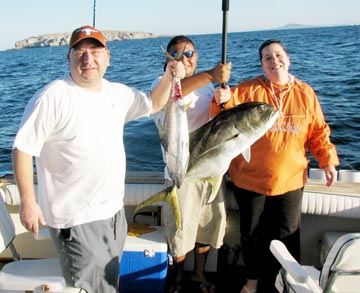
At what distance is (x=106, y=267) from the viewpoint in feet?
8.61

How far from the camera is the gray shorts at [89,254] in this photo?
8.16 ft

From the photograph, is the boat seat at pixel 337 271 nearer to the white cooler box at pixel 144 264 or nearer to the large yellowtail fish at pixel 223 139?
the large yellowtail fish at pixel 223 139

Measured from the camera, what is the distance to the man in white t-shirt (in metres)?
2.27

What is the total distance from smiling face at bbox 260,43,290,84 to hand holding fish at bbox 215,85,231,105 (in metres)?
0.44

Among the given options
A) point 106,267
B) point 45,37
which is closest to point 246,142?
point 106,267

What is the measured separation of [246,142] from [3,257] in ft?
8.89

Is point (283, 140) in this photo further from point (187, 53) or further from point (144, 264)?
point (144, 264)

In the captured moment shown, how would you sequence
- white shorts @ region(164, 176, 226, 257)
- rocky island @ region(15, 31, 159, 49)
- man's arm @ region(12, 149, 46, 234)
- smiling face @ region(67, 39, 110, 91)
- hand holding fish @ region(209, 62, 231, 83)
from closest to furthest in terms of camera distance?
man's arm @ region(12, 149, 46, 234), smiling face @ region(67, 39, 110, 91), hand holding fish @ region(209, 62, 231, 83), white shorts @ region(164, 176, 226, 257), rocky island @ region(15, 31, 159, 49)

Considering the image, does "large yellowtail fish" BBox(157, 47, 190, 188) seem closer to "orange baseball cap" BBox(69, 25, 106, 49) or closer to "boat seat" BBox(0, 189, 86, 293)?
"orange baseball cap" BBox(69, 25, 106, 49)

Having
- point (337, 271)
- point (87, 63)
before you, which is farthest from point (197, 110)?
point (337, 271)

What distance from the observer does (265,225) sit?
10.7 feet

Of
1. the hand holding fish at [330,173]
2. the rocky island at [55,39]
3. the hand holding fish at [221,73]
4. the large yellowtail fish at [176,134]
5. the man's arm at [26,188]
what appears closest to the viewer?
the man's arm at [26,188]

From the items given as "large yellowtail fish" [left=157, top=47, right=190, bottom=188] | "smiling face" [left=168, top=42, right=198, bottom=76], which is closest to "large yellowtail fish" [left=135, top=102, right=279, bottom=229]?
"large yellowtail fish" [left=157, top=47, right=190, bottom=188]

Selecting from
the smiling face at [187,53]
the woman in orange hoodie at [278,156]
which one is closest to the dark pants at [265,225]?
the woman in orange hoodie at [278,156]
